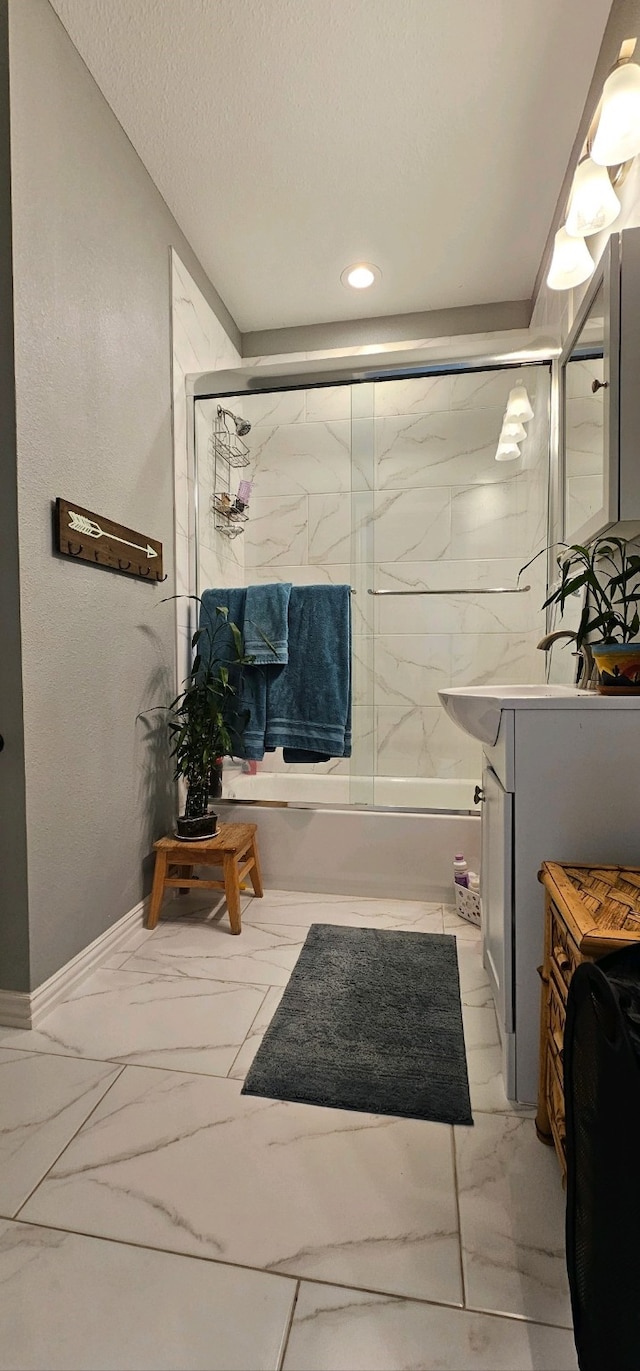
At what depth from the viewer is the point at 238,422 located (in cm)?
257

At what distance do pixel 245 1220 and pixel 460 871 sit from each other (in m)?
1.29

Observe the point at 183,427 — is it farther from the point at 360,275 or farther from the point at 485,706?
the point at 485,706

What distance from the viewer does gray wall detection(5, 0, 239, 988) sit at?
1391mm

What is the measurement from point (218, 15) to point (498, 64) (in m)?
0.75

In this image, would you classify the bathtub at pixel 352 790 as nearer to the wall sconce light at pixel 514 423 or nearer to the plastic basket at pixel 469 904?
the plastic basket at pixel 469 904

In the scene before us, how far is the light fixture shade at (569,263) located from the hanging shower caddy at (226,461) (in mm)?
1319

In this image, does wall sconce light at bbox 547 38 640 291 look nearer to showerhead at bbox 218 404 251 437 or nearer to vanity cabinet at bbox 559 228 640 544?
vanity cabinet at bbox 559 228 640 544

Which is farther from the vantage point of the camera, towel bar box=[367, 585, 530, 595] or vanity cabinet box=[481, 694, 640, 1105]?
towel bar box=[367, 585, 530, 595]

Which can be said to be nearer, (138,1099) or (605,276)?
(138,1099)

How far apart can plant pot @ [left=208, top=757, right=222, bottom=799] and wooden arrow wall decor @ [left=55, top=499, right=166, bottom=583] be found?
0.70m

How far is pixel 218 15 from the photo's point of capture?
1.50 m

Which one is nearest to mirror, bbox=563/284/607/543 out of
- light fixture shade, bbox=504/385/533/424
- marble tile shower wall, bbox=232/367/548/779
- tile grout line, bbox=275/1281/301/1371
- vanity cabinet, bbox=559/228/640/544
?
vanity cabinet, bbox=559/228/640/544

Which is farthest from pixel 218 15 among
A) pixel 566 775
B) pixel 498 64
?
pixel 566 775

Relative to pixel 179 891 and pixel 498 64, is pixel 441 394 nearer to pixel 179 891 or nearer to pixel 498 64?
pixel 498 64
